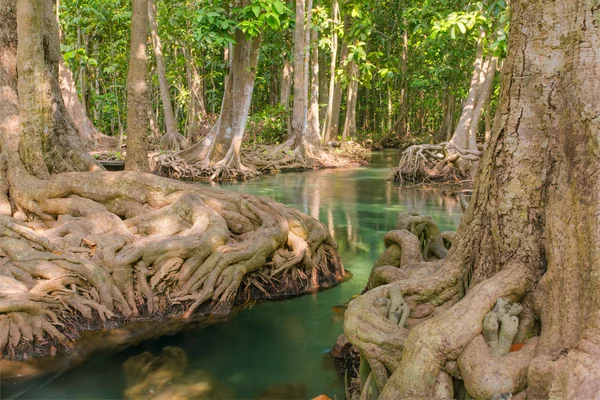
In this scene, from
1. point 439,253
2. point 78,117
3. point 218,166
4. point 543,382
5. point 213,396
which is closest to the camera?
point 543,382

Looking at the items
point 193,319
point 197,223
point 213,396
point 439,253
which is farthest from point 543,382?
point 197,223

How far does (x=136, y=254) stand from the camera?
5.46 metres

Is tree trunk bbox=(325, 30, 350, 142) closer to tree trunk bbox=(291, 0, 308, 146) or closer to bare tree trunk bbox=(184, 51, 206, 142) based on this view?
tree trunk bbox=(291, 0, 308, 146)

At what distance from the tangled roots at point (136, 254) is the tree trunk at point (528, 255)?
2.42m

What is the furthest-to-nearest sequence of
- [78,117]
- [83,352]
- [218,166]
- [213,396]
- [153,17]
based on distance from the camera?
[78,117]
[153,17]
[218,166]
[83,352]
[213,396]

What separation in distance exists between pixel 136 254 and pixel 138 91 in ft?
9.78

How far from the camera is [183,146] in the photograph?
64.2 ft

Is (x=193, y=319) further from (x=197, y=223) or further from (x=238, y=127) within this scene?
(x=238, y=127)

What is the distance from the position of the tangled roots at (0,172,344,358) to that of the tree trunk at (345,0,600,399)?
7.93ft

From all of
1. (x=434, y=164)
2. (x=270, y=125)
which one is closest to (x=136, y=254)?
(x=434, y=164)

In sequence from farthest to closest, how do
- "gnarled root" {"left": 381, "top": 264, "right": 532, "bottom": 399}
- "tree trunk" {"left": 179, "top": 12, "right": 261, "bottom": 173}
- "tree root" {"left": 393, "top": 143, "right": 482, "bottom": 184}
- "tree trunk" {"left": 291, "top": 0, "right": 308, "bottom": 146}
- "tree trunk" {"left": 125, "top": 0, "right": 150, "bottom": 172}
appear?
"tree trunk" {"left": 291, "top": 0, "right": 308, "bottom": 146}, "tree root" {"left": 393, "top": 143, "right": 482, "bottom": 184}, "tree trunk" {"left": 179, "top": 12, "right": 261, "bottom": 173}, "tree trunk" {"left": 125, "top": 0, "right": 150, "bottom": 172}, "gnarled root" {"left": 381, "top": 264, "right": 532, "bottom": 399}

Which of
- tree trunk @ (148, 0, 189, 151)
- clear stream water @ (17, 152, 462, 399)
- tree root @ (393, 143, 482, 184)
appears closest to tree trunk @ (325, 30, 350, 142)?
tree trunk @ (148, 0, 189, 151)

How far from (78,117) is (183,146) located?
4801 mm

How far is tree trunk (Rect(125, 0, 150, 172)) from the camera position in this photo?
24.6 feet
